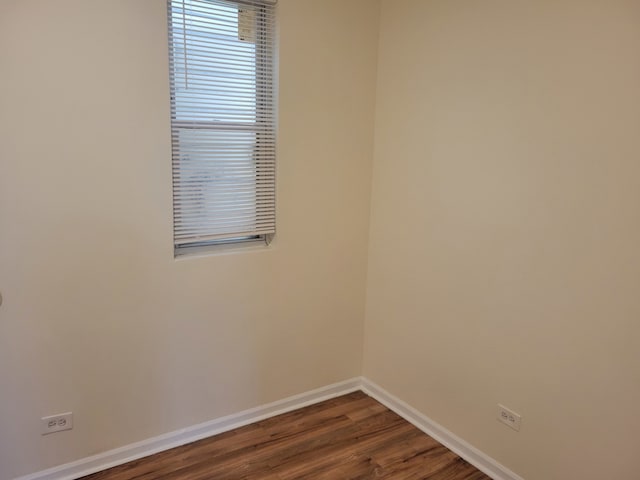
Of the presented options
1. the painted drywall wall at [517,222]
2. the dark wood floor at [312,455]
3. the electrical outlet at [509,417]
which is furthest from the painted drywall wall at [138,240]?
the electrical outlet at [509,417]

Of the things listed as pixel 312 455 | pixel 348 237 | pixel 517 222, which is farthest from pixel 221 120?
pixel 312 455

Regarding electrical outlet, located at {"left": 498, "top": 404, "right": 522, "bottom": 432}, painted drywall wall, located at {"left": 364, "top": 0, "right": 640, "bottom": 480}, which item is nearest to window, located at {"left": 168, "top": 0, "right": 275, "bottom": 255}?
painted drywall wall, located at {"left": 364, "top": 0, "right": 640, "bottom": 480}

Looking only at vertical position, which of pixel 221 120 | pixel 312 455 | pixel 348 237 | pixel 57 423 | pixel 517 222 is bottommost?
pixel 312 455

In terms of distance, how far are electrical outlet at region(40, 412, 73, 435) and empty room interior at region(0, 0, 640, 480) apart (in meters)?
0.02

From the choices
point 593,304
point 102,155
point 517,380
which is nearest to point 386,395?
point 517,380

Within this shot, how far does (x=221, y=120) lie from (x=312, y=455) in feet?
6.15

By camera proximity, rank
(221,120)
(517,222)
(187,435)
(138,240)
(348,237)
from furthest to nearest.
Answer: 1. (348,237)
2. (187,435)
3. (221,120)
4. (138,240)
5. (517,222)

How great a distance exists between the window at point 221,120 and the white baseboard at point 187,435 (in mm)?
1028

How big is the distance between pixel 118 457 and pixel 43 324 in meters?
0.82

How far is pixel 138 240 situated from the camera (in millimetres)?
2295

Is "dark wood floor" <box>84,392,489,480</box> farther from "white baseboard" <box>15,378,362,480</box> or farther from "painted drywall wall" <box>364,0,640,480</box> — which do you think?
"painted drywall wall" <box>364,0,640,480</box>

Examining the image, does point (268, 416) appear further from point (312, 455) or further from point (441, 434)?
point (441, 434)

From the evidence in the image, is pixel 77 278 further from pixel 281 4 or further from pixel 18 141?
pixel 281 4

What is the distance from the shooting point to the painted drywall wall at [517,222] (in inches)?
72.9
